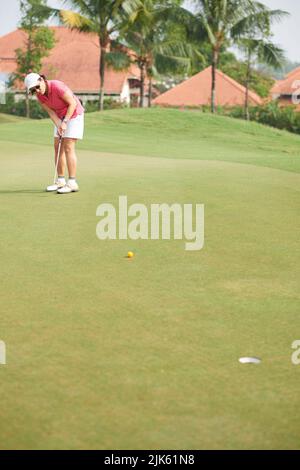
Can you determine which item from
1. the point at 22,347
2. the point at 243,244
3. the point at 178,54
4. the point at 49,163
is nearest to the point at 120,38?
the point at 178,54

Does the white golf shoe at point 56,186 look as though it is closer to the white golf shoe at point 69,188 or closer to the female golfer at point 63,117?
the female golfer at point 63,117

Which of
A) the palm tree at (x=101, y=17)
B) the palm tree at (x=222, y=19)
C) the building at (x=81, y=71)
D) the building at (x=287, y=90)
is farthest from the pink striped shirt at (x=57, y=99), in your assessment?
the building at (x=287, y=90)

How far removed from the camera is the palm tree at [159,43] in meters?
53.5

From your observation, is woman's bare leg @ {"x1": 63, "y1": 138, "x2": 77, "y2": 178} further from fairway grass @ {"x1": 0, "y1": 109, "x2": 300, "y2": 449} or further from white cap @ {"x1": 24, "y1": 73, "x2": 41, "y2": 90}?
white cap @ {"x1": 24, "y1": 73, "x2": 41, "y2": 90}

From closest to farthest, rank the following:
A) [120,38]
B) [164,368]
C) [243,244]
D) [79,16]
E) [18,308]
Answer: [164,368] → [18,308] → [243,244] → [79,16] → [120,38]

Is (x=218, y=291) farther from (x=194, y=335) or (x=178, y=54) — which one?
(x=178, y=54)

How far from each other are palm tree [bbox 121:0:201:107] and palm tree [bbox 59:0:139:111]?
2.39m

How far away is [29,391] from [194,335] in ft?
4.52

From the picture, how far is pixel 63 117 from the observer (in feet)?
40.2

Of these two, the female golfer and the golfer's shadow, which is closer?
the female golfer

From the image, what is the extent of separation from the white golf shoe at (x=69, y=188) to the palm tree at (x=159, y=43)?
139 ft

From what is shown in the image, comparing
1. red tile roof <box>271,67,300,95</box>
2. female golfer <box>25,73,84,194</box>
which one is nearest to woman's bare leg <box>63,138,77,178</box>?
female golfer <box>25,73,84,194</box>

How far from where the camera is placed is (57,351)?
4.81m

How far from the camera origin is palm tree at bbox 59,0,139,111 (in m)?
49.4
